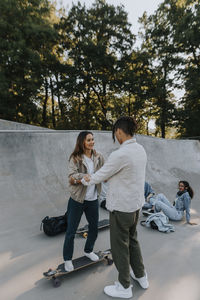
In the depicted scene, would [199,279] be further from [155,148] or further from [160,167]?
[155,148]

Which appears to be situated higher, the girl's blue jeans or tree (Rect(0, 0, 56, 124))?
tree (Rect(0, 0, 56, 124))

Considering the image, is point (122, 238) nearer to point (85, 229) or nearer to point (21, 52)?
point (85, 229)

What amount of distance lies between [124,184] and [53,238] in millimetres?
2577

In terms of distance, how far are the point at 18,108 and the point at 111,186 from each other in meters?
19.2

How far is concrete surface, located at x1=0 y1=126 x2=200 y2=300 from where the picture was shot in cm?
252

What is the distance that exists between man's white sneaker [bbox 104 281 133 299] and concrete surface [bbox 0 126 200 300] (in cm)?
9

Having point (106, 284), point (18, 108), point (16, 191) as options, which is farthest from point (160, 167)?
point (18, 108)

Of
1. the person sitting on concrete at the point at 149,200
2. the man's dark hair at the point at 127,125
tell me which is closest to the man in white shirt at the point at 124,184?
the man's dark hair at the point at 127,125

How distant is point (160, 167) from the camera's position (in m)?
8.87

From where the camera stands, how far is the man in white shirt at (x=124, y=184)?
6.68 ft

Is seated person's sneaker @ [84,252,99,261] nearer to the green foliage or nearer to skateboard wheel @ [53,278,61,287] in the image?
skateboard wheel @ [53,278,61,287]

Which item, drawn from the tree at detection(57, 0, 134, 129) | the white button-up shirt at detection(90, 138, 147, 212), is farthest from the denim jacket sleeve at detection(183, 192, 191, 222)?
the tree at detection(57, 0, 134, 129)

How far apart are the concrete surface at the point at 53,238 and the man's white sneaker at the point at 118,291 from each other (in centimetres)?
9

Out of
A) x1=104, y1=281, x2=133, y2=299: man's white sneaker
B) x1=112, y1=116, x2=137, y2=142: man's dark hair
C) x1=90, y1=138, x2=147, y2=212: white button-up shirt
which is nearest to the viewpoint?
x1=90, y1=138, x2=147, y2=212: white button-up shirt
